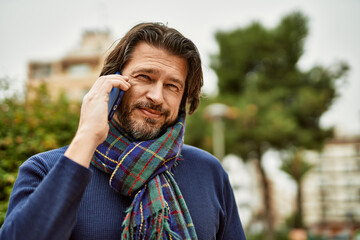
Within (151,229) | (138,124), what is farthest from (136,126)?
(151,229)

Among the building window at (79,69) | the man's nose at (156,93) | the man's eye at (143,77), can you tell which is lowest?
the man's nose at (156,93)

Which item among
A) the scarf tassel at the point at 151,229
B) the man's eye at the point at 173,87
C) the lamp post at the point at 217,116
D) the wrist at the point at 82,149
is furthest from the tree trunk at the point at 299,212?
the wrist at the point at 82,149

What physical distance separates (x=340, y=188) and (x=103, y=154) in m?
119

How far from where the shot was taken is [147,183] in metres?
1.60

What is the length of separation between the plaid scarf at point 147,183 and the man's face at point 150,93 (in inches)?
2.9

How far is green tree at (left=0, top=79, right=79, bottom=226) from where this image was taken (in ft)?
8.55

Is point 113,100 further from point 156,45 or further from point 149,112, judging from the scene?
point 156,45

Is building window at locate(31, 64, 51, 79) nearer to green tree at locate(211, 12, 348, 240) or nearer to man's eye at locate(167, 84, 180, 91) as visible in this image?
green tree at locate(211, 12, 348, 240)

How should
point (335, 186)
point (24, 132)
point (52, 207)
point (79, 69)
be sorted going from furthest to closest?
point (335, 186) < point (79, 69) < point (24, 132) < point (52, 207)

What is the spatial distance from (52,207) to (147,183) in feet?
1.72

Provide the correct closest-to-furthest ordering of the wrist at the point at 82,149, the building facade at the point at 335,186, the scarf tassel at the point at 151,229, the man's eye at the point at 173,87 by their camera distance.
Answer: the wrist at the point at 82,149, the scarf tassel at the point at 151,229, the man's eye at the point at 173,87, the building facade at the point at 335,186

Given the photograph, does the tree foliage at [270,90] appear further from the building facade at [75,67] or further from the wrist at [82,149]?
the building facade at [75,67]

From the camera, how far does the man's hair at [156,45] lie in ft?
6.33

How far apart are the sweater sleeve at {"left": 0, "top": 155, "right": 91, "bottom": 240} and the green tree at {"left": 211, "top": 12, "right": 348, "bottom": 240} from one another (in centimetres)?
1708
